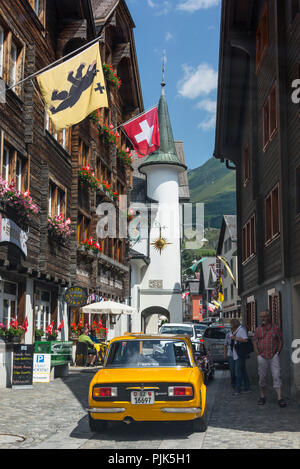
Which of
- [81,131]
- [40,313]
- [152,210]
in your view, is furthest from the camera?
[152,210]

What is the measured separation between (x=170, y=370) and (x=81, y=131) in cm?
1729

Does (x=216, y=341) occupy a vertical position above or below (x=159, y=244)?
below

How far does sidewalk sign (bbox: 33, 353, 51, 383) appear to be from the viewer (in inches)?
652

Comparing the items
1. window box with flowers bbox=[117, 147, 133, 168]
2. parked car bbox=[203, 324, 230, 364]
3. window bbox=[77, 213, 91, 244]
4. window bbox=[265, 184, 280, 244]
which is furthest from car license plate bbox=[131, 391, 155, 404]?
window box with flowers bbox=[117, 147, 133, 168]

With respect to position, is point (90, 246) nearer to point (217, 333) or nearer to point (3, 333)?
point (217, 333)

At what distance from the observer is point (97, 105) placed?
51.8 ft

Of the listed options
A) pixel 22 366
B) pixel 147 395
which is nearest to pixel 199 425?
pixel 147 395

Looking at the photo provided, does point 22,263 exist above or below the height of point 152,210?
below

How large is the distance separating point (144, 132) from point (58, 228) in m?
8.02

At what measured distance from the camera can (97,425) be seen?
9039 mm

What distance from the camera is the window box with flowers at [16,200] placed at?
1535cm

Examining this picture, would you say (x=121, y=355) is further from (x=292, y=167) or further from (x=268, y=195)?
(x=268, y=195)
